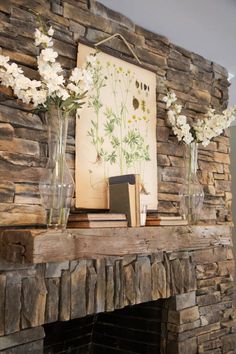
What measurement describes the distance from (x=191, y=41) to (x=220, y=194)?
1150 mm

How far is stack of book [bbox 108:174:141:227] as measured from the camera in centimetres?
201

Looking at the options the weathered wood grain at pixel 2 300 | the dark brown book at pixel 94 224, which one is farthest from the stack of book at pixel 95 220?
the weathered wood grain at pixel 2 300

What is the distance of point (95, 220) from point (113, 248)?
0.16m

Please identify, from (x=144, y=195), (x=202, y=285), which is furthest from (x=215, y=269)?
(x=144, y=195)

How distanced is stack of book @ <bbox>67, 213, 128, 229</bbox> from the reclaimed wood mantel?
0.04 meters

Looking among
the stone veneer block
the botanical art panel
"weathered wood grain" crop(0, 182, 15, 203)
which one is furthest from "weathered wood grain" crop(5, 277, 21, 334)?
the stone veneer block

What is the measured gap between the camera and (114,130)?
2.31 meters

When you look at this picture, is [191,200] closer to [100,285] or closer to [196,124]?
[196,124]

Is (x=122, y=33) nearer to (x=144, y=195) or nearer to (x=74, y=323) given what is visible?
(x=144, y=195)

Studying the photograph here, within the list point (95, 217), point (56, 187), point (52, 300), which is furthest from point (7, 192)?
point (52, 300)

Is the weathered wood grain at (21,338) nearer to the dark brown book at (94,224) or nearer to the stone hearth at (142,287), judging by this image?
the stone hearth at (142,287)

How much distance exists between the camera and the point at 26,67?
193cm

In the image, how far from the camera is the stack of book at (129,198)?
79.3 inches

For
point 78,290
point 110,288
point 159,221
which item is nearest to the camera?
point 78,290
